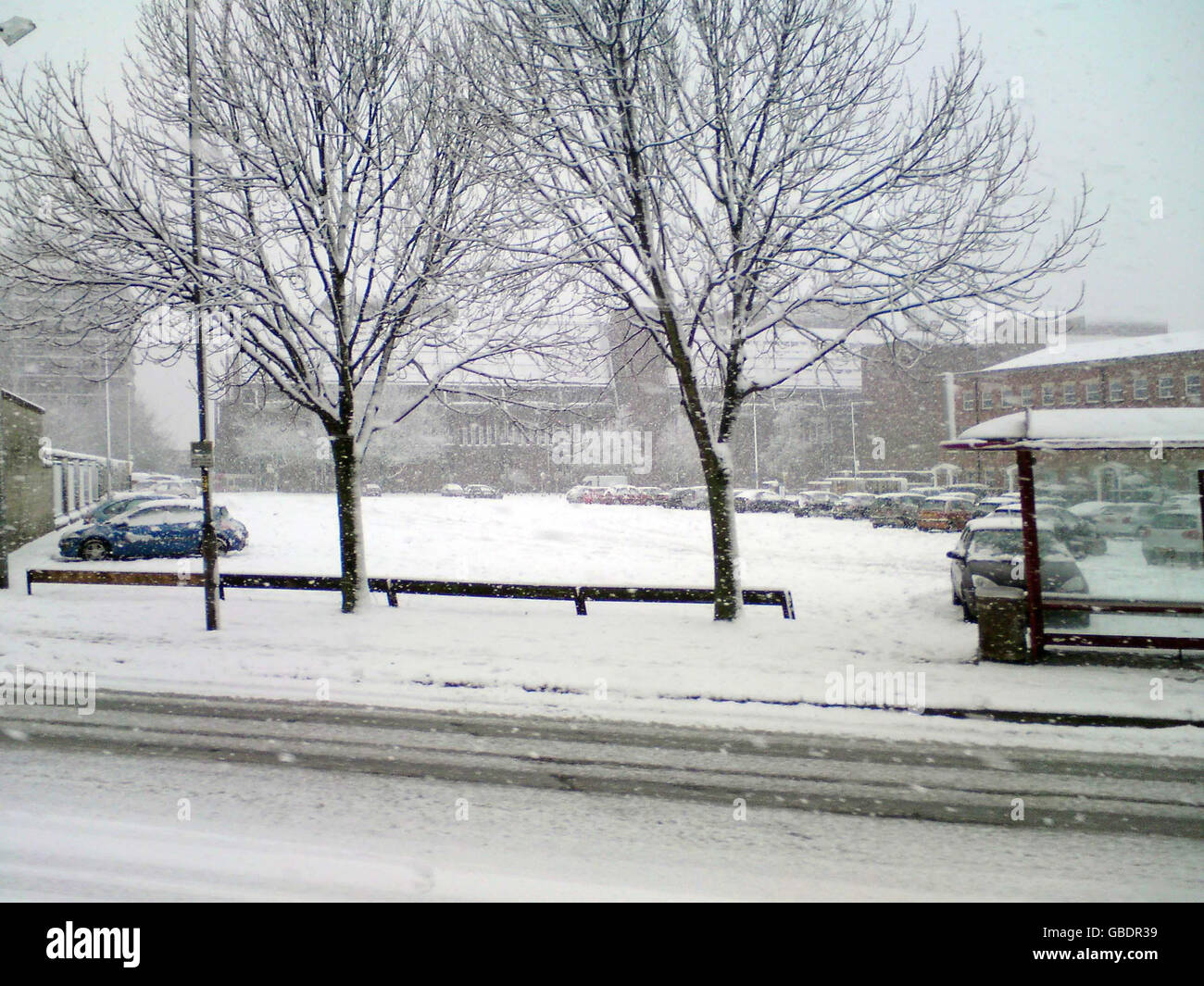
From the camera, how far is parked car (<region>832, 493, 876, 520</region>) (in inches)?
1491

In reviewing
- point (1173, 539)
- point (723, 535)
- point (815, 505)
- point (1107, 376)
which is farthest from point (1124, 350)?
point (815, 505)

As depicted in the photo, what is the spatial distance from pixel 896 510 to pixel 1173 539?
82.1ft

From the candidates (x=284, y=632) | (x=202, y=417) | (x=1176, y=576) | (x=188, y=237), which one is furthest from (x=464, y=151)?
(x=1176, y=576)

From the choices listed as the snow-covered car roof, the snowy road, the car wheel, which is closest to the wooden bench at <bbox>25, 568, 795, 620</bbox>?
the snow-covered car roof

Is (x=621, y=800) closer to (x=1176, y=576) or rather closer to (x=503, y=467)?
(x=1176, y=576)

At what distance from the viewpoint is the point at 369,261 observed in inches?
458

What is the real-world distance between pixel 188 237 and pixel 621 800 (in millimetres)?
10683

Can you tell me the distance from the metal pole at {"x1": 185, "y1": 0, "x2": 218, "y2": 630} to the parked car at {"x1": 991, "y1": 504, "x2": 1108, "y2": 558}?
40.8ft

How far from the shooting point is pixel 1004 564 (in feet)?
39.0

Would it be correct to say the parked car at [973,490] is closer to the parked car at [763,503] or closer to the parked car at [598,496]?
the parked car at [763,503]

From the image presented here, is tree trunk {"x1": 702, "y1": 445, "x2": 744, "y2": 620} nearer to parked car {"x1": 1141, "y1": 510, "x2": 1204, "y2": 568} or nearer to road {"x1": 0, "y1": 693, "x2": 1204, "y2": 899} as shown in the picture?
road {"x1": 0, "y1": 693, "x2": 1204, "y2": 899}

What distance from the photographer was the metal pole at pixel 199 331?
33.0 ft

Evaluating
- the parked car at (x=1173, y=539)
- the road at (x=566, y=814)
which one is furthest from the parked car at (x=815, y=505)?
the road at (x=566, y=814)

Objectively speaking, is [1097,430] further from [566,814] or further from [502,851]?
[502,851]
